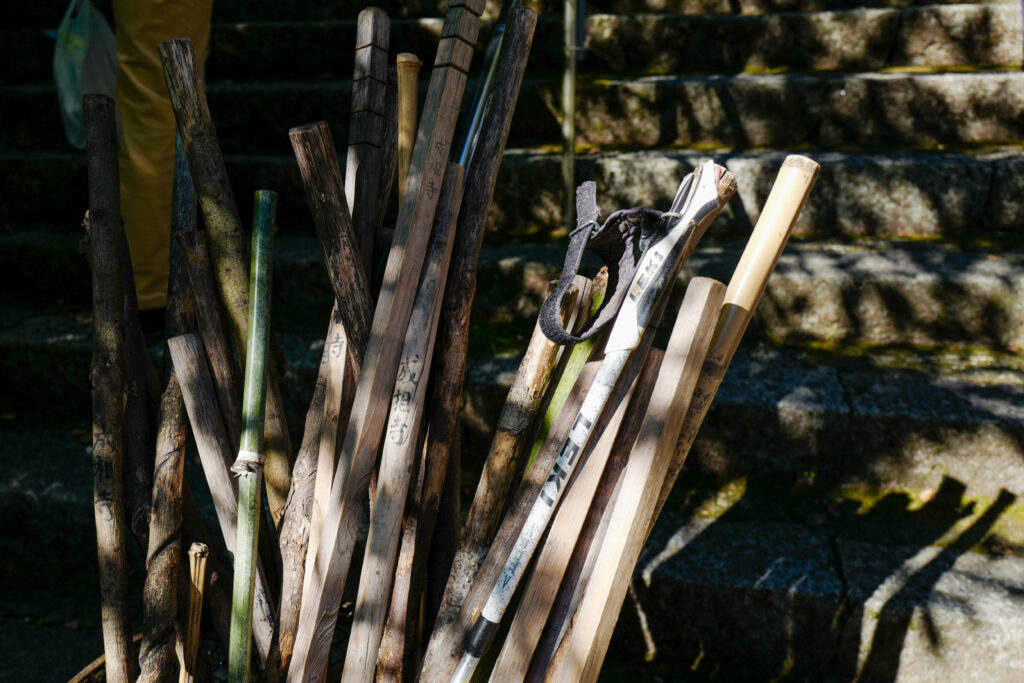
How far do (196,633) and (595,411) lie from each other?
2.92ft

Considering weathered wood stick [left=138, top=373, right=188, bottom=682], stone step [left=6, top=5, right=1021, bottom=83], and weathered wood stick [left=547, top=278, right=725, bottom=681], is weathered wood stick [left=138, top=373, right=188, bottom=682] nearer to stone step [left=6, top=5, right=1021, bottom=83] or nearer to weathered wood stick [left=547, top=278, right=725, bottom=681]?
weathered wood stick [left=547, top=278, right=725, bottom=681]

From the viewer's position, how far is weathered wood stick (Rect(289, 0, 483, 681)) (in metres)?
1.18

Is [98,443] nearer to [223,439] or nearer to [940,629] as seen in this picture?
[223,439]

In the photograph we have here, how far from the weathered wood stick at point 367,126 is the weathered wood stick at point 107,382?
0.49m

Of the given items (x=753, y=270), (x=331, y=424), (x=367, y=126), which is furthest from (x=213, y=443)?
(x=753, y=270)

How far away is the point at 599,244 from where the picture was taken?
115 cm

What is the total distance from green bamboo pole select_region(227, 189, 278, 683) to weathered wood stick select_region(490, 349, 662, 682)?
47cm

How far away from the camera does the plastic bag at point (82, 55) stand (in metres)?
3.03

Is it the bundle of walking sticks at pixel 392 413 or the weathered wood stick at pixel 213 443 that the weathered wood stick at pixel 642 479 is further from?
the weathered wood stick at pixel 213 443

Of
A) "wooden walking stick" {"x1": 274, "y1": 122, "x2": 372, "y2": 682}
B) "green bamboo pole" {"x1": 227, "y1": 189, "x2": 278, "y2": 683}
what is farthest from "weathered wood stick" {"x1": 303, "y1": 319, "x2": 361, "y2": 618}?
"green bamboo pole" {"x1": 227, "y1": 189, "x2": 278, "y2": 683}

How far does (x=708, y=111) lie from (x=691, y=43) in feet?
1.83

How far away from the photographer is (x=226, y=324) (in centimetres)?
141

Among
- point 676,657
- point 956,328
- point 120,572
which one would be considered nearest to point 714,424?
point 676,657

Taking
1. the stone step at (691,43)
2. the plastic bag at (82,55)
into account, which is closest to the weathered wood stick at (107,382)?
the plastic bag at (82,55)
